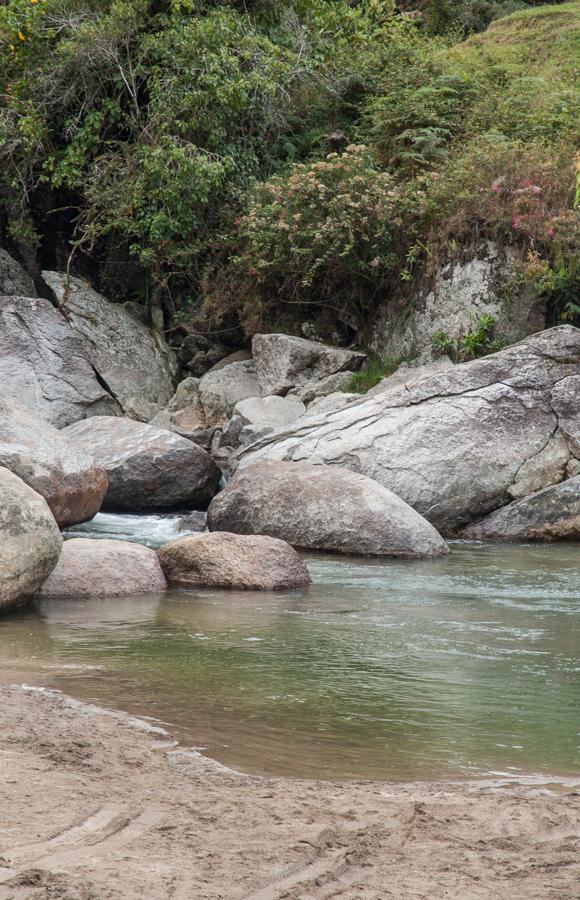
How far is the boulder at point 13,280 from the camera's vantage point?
69.1 feet

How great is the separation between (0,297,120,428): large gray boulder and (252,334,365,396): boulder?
3028 mm

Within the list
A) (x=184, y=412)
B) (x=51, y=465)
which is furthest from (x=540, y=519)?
(x=184, y=412)

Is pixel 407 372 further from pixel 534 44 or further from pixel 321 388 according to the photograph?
pixel 534 44

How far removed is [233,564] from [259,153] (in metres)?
14.3

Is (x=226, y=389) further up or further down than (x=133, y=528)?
further up

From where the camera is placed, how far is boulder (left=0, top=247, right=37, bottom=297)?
21062 mm

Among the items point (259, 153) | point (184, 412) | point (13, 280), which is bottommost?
point (184, 412)

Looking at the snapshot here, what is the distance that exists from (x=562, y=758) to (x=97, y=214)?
58.4ft

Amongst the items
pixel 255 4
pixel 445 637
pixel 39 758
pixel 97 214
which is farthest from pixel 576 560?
pixel 255 4

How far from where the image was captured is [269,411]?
52.5 feet

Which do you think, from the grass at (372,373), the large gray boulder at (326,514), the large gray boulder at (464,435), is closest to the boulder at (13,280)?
the grass at (372,373)

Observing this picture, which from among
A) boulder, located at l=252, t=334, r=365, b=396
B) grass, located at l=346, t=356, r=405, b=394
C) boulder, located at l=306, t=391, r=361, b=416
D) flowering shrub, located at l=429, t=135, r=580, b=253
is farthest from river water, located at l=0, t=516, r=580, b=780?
boulder, located at l=252, t=334, r=365, b=396

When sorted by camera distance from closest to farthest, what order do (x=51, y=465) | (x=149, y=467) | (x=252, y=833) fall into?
(x=252, y=833), (x=51, y=465), (x=149, y=467)

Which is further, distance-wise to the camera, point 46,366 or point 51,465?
point 46,366
